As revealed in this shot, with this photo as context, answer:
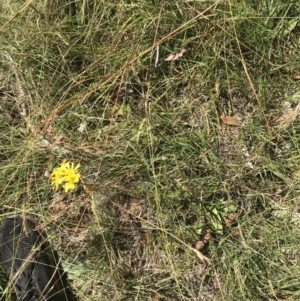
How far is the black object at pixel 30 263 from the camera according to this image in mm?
1830

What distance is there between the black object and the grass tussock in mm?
45

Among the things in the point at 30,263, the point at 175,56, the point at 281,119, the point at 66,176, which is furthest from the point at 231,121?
the point at 30,263

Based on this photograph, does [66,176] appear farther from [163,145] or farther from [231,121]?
[231,121]

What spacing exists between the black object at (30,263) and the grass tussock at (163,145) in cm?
4

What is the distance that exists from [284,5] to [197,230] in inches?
33.3

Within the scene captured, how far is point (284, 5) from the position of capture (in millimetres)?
1795

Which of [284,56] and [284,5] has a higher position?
[284,5]

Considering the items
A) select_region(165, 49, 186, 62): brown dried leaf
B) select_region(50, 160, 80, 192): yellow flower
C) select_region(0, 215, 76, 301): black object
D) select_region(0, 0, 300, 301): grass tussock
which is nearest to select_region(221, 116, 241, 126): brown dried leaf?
select_region(0, 0, 300, 301): grass tussock

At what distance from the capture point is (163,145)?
181 cm

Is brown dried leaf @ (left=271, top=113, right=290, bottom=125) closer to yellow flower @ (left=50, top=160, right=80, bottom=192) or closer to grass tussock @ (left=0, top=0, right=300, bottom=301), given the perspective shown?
grass tussock @ (left=0, top=0, right=300, bottom=301)

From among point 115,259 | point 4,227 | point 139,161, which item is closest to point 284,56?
point 139,161

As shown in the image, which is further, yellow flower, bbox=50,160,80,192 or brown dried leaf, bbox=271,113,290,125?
brown dried leaf, bbox=271,113,290,125

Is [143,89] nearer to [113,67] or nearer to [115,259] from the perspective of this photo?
[113,67]

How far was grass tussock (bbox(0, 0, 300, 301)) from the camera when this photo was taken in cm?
176
